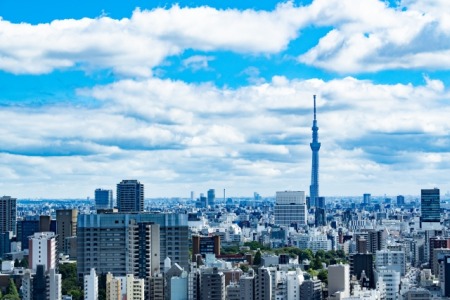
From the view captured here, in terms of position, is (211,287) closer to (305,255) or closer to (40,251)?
(40,251)

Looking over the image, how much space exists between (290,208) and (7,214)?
35017 millimetres

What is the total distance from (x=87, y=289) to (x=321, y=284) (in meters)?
6.66

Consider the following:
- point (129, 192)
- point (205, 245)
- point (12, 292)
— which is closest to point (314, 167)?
point (129, 192)

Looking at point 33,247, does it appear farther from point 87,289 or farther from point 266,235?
point 266,235

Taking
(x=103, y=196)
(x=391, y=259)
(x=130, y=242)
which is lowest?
(x=391, y=259)

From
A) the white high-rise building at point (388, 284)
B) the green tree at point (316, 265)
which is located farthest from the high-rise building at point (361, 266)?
the green tree at point (316, 265)

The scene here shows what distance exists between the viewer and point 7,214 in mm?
68938

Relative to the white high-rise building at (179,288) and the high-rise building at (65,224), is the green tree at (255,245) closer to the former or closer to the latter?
the high-rise building at (65,224)

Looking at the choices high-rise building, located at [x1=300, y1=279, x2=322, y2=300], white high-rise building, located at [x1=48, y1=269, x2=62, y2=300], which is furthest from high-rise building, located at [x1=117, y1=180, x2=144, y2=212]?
high-rise building, located at [x1=300, y1=279, x2=322, y2=300]

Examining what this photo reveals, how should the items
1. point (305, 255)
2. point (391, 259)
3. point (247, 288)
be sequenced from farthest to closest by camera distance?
point (305, 255)
point (391, 259)
point (247, 288)

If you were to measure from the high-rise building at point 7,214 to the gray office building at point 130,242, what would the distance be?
32530 mm

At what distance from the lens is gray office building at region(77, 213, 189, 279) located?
3481 cm

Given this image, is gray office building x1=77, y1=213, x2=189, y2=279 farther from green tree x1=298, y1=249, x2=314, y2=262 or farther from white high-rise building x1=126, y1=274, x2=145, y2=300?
green tree x1=298, y1=249, x2=314, y2=262

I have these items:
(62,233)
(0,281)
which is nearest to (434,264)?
(0,281)
